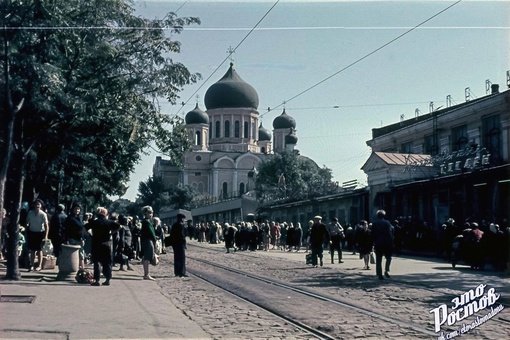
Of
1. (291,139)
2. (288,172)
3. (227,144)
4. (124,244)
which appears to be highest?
(291,139)

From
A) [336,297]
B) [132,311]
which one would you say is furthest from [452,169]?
[132,311]

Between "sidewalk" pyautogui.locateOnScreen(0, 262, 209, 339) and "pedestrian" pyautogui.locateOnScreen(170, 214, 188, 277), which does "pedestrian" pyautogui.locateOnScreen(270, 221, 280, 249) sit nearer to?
"pedestrian" pyautogui.locateOnScreen(170, 214, 188, 277)

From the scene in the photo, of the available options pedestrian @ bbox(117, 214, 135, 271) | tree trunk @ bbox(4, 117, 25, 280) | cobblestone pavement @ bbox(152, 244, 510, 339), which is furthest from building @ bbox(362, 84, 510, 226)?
tree trunk @ bbox(4, 117, 25, 280)

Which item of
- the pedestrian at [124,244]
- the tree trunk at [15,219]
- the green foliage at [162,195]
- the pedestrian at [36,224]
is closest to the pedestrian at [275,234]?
the pedestrian at [124,244]

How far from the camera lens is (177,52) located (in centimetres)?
1794

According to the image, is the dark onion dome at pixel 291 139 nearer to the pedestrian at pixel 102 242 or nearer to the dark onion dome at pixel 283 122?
the dark onion dome at pixel 283 122

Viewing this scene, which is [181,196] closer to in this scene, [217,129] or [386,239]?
[217,129]

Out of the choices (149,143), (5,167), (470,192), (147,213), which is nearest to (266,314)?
(5,167)

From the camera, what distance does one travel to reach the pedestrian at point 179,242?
59.9 feet

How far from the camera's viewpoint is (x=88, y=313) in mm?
10703

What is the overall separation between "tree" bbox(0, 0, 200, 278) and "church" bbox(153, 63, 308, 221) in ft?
218

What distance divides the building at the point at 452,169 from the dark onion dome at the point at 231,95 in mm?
48091

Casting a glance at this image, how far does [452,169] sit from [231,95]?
202 feet

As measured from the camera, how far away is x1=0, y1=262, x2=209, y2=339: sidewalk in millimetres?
8922
